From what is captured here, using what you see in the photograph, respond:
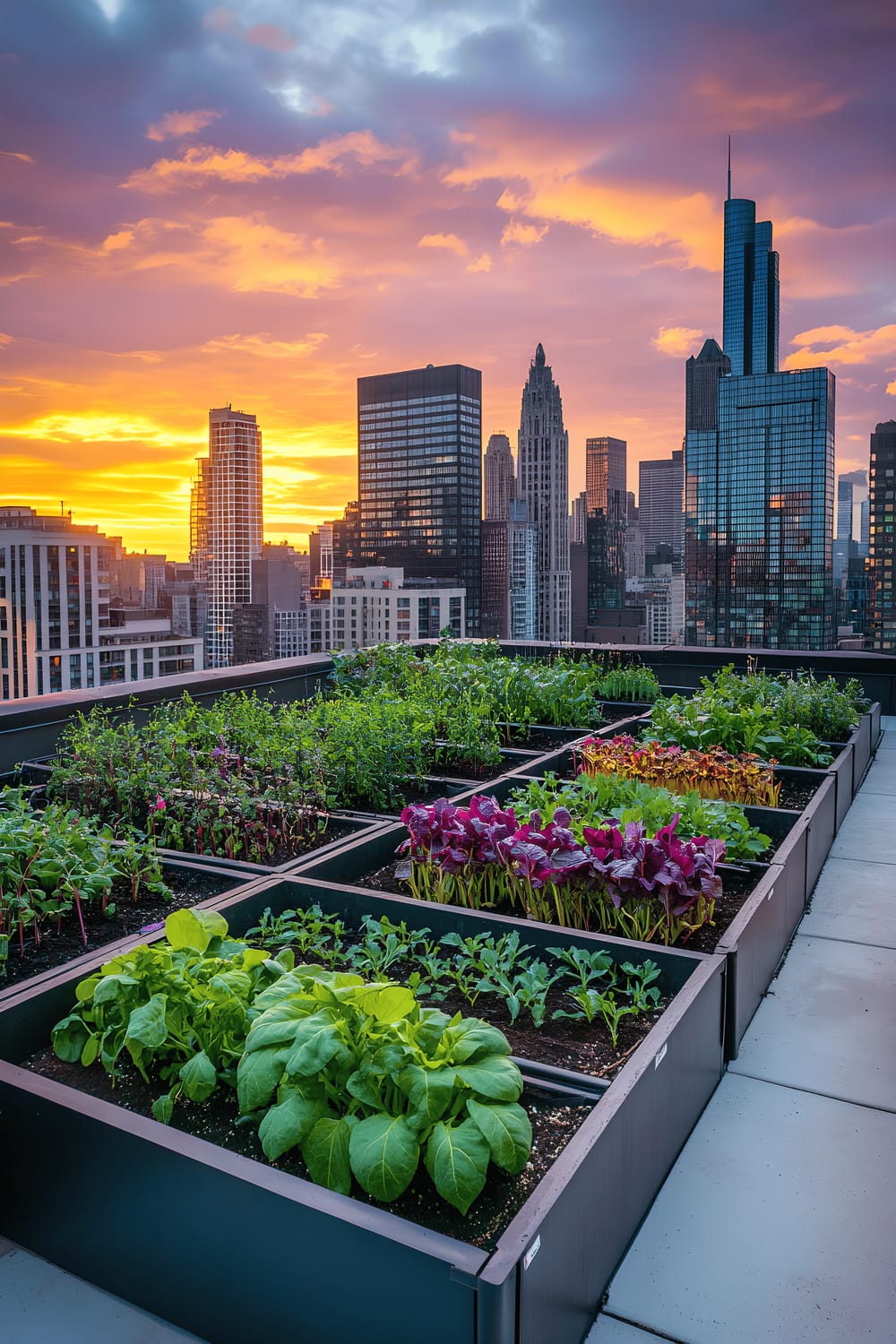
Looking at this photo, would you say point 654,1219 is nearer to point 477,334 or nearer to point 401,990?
point 401,990

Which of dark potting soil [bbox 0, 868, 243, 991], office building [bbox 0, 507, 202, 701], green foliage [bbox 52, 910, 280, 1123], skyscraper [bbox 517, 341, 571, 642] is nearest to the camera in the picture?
green foliage [bbox 52, 910, 280, 1123]

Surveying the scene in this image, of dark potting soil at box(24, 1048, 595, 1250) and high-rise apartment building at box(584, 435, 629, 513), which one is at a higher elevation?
high-rise apartment building at box(584, 435, 629, 513)

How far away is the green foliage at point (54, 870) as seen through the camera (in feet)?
9.24

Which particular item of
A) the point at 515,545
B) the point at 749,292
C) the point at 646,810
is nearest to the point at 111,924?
the point at 646,810

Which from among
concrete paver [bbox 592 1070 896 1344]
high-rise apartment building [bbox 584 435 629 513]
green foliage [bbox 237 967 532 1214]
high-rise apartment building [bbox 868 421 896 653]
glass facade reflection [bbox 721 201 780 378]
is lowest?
concrete paver [bbox 592 1070 896 1344]

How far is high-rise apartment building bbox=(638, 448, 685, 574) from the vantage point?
9588 centimetres

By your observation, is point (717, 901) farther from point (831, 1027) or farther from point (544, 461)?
point (544, 461)

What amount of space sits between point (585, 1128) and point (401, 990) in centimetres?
44

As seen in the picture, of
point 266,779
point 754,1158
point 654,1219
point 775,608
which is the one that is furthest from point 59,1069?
point 775,608

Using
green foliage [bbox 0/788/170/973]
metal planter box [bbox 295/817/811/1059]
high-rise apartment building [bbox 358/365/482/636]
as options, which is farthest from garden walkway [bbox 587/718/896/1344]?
high-rise apartment building [bbox 358/365/482/636]

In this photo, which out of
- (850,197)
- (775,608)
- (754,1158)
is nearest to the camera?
(754,1158)

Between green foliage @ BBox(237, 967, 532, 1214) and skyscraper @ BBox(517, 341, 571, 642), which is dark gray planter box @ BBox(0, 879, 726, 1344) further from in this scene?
skyscraper @ BBox(517, 341, 571, 642)

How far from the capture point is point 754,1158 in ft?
6.98

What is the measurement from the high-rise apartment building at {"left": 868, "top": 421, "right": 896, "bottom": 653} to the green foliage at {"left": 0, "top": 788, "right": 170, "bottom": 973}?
14.0 metres
